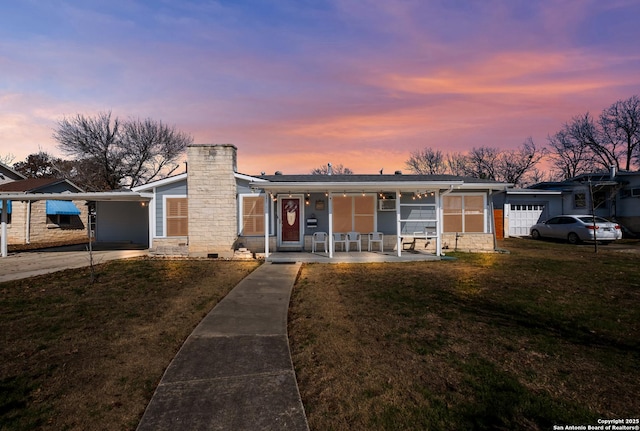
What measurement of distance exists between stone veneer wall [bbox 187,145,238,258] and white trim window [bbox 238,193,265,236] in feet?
1.86

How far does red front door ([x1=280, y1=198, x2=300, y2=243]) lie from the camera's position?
12.8 m

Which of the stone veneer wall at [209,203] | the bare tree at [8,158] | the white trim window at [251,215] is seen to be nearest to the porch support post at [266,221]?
the white trim window at [251,215]

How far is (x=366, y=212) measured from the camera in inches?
504

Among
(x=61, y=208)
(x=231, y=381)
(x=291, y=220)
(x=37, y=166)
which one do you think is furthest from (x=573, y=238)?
(x=37, y=166)

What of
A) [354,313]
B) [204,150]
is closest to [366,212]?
[204,150]

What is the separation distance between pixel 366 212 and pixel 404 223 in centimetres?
175

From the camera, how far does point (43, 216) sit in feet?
61.4

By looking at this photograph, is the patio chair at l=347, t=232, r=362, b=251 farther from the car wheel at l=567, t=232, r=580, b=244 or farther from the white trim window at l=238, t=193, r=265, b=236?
the car wheel at l=567, t=232, r=580, b=244

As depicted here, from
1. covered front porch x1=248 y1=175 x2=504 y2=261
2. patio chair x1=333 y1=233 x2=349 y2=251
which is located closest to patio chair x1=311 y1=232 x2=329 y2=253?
covered front porch x1=248 y1=175 x2=504 y2=261

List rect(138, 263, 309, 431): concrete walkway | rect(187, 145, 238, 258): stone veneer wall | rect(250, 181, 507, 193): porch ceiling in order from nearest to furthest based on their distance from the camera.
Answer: rect(138, 263, 309, 431): concrete walkway → rect(250, 181, 507, 193): porch ceiling → rect(187, 145, 238, 258): stone veneer wall

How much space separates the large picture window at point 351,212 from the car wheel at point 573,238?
1133 centimetres

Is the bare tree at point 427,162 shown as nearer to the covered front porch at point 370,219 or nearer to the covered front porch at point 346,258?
the covered front porch at point 370,219

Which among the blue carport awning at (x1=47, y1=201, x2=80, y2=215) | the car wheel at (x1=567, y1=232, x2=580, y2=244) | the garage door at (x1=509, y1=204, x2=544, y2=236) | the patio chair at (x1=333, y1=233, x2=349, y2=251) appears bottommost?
the car wheel at (x1=567, y1=232, x2=580, y2=244)

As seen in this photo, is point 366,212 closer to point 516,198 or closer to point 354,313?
point 354,313
